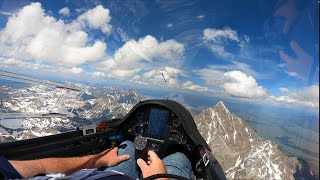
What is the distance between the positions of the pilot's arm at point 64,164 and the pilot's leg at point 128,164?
5 cm

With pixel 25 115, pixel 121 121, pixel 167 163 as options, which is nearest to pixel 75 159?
pixel 167 163

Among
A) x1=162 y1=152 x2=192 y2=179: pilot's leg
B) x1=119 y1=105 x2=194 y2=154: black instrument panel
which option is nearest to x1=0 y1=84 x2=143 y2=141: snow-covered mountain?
x1=119 y1=105 x2=194 y2=154: black instrument panel

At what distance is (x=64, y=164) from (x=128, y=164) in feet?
1.72

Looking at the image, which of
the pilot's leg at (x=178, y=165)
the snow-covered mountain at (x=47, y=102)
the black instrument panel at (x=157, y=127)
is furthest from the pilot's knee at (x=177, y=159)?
the snow-covered mountain at (x=47, y=102)

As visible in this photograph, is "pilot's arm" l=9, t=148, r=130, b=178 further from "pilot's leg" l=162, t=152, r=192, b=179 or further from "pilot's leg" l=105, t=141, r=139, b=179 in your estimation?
"pilot's leg" l=162, t=152, r=192, b=179

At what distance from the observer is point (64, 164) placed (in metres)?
2.00

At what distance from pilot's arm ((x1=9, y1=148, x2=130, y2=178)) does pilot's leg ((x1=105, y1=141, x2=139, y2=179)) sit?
46mm

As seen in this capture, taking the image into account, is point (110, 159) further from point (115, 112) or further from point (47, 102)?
point (47, 102)

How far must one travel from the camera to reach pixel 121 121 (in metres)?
3.05

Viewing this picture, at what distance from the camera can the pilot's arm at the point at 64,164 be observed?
64.1 inches

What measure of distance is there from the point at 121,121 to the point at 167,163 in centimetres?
91

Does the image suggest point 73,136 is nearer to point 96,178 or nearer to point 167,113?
point 167,113

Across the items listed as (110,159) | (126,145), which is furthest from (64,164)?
(126,145)

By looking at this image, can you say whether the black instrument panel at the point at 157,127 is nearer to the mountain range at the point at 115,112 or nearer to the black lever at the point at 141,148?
the black lever at the point at 141,148
